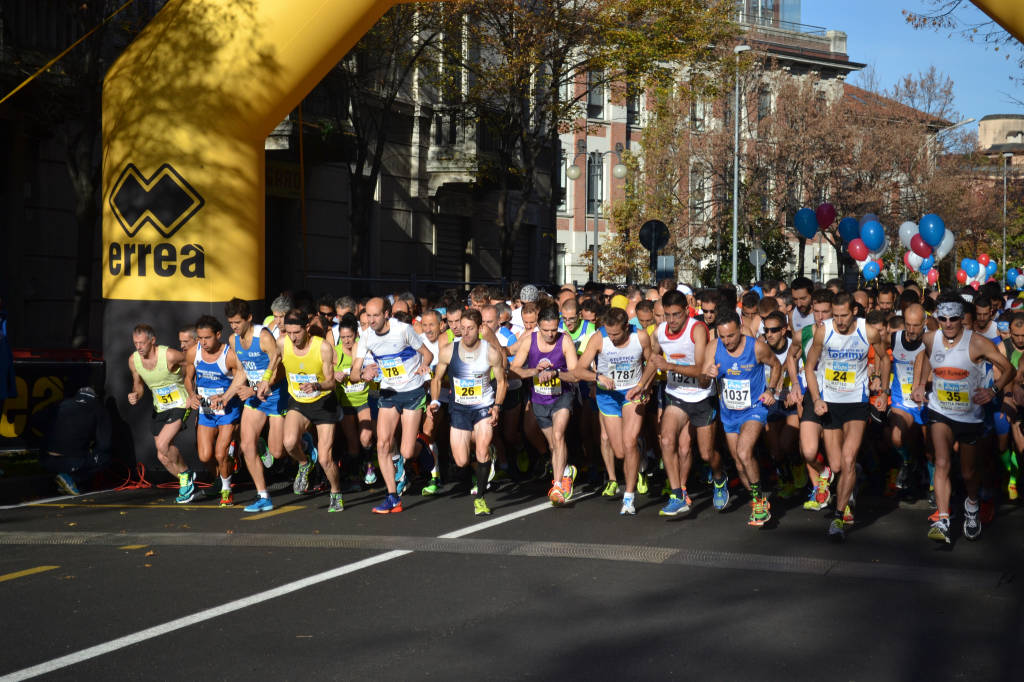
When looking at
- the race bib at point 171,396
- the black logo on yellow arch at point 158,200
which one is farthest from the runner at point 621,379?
the black logo on yellow arch at point 158,200

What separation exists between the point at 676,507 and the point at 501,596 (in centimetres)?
347

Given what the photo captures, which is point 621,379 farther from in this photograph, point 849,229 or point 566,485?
point 849,229

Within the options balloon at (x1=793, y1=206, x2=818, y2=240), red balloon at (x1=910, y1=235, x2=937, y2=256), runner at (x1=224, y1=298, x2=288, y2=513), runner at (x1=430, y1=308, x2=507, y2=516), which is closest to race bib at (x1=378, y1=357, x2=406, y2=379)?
runner at (x1=430, y1=308, x2=507, y2=516)

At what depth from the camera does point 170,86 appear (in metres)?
13.0

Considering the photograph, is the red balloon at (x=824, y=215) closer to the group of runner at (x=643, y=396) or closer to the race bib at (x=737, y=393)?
the group of runner at (x=643, y=396)

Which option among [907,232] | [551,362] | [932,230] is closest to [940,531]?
[551,362]

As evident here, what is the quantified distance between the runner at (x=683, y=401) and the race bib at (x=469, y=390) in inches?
57.2

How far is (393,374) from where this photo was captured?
11.5 m

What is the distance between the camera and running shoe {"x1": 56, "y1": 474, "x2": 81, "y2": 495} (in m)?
12.3

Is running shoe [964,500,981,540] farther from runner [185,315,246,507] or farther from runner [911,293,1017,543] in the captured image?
runner [185,315,246,507]

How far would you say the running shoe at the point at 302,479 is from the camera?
40.4ft

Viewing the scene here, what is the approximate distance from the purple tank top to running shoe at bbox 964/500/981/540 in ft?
12.3

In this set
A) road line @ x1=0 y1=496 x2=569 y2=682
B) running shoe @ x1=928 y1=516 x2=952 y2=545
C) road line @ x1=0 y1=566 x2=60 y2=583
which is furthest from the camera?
running shoe @ x1=928 y1=516 x2=952 y2=545

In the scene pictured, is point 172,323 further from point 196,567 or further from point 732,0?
point 732,0
